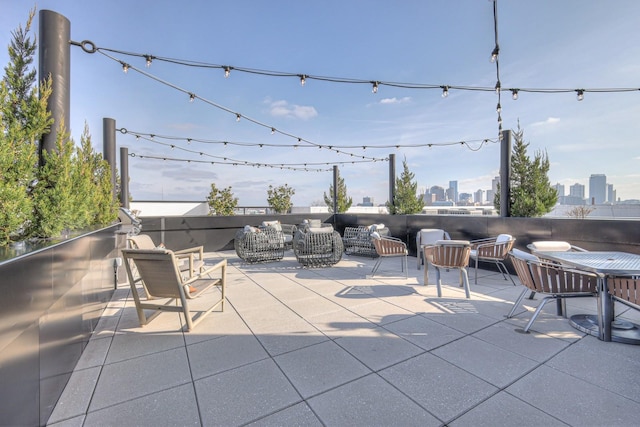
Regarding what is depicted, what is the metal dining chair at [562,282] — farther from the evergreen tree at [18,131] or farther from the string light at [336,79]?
the evergreen tree at [18,131]

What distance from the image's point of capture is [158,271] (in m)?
2.70

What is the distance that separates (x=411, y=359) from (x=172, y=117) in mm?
8810

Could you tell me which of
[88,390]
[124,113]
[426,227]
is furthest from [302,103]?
[88,390]

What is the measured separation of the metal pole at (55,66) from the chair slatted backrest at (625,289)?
5.22 m

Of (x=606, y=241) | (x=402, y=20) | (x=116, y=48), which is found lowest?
(x=606, y=241)

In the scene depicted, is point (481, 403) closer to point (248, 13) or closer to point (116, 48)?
point (116, 48)

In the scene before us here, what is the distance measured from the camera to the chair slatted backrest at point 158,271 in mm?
2605

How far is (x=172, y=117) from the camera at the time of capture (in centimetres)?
824

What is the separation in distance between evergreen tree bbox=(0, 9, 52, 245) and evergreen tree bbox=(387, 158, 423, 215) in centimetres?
756

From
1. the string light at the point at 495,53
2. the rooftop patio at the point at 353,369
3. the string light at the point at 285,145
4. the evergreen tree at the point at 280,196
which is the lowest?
the rooftop patio at the point at 353,369

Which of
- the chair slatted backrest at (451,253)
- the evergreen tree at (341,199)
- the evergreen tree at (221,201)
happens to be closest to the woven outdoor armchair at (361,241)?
the chair slatted backrest at (451,253)

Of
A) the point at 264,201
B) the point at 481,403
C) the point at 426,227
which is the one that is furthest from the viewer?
the point at 264,201

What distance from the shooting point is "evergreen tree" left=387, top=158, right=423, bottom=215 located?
8.33 metres

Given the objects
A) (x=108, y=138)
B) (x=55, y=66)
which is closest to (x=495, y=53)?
(x=55, y=66)
